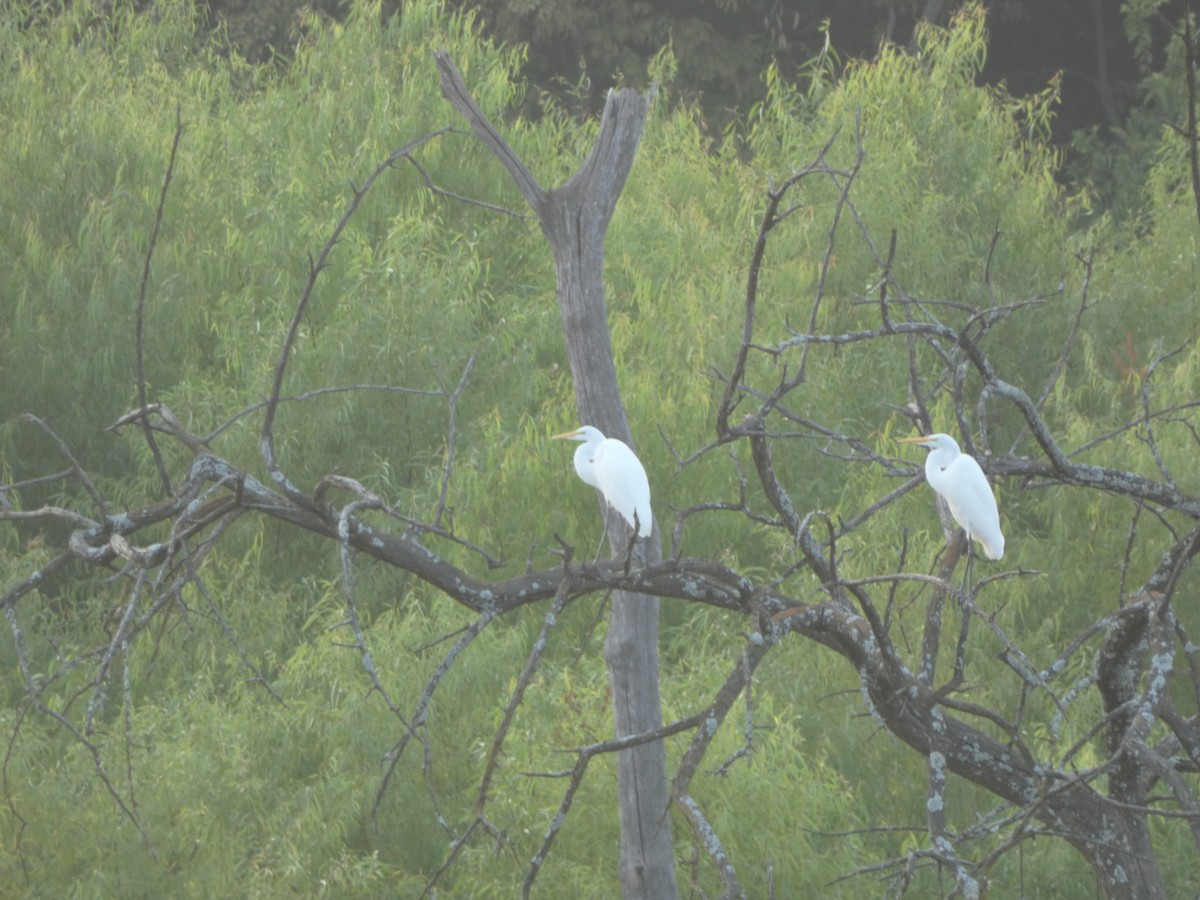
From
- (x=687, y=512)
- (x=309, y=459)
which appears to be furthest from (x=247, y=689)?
(x=687, y=512)

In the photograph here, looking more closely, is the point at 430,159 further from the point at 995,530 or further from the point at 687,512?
the point at 687,512

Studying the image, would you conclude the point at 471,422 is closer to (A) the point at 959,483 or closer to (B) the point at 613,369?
(B) the point at 613,369

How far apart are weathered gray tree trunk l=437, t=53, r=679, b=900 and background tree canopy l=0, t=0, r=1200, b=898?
39 cm

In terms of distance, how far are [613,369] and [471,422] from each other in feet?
10.5

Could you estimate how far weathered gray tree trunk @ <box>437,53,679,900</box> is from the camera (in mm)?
3189

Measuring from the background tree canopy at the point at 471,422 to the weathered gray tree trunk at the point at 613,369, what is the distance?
386mm

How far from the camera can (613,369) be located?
340 cm

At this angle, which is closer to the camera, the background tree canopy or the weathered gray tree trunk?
the weathered gray tree trunk

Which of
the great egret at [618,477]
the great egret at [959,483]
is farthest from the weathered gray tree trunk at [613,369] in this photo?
the great egret at [959,483]

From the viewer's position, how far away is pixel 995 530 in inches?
121

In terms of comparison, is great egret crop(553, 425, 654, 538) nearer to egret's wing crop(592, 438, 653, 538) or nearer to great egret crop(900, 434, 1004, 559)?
egret's wing crop(592, 438, 653, 538)

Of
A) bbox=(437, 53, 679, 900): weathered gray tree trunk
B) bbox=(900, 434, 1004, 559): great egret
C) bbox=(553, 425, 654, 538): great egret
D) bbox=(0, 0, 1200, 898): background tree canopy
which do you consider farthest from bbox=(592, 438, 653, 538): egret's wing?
bbox=(0, 0, 1200, 898): background tree canopy

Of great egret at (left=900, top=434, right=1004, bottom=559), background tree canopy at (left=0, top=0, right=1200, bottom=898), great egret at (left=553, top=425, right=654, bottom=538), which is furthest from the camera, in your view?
background tree canopy at (left=0, top=0, right=1200, bottom=898)

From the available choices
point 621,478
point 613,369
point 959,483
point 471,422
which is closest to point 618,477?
point 621,478
